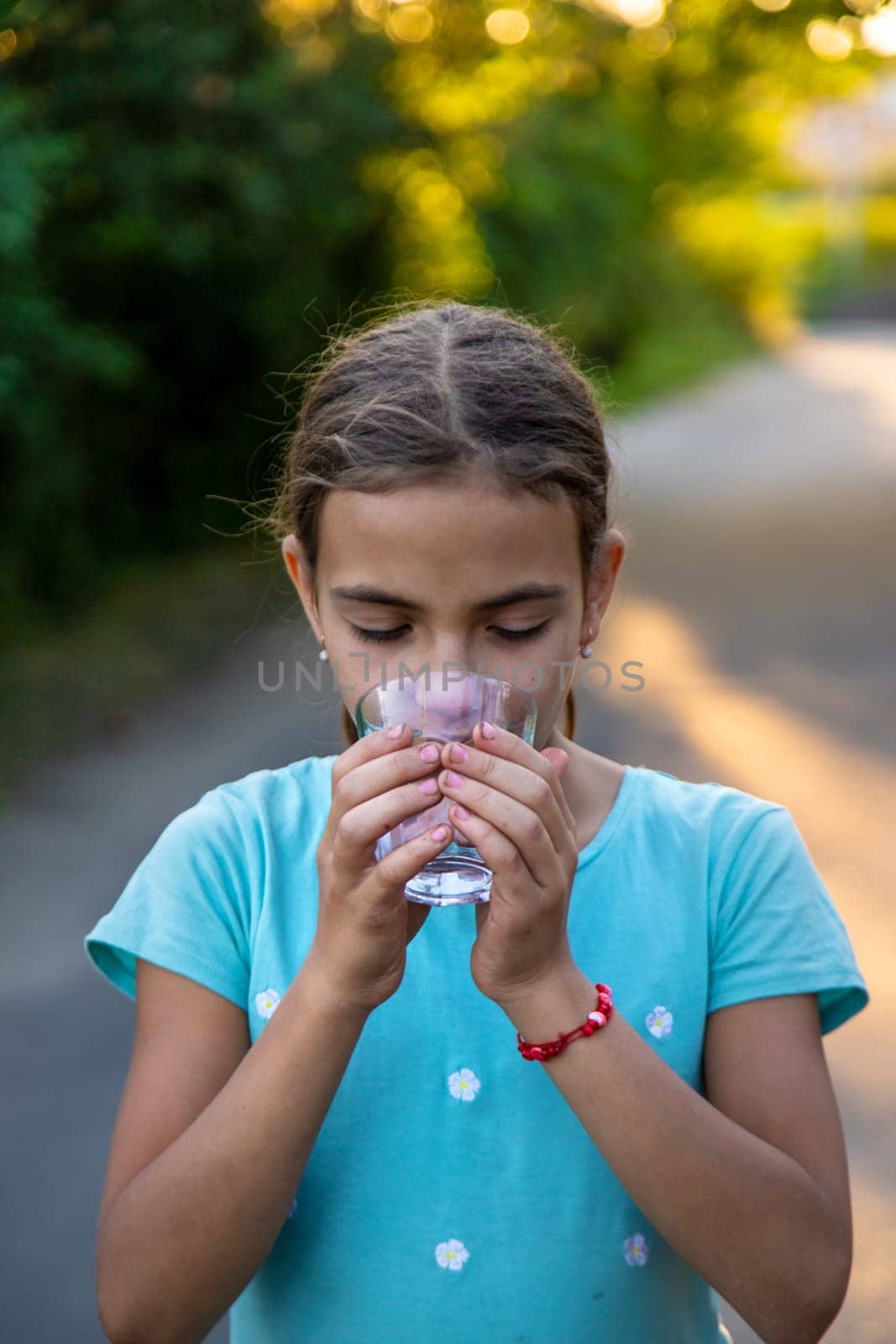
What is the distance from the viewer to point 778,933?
2.04 metres

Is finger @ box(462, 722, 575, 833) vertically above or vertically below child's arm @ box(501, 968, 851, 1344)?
above

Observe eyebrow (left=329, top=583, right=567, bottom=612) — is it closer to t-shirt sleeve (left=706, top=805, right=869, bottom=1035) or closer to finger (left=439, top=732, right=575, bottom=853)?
finger (left=439, top=732, right=575, bottom=853)

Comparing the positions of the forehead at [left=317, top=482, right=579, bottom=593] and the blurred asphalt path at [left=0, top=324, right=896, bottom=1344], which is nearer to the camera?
the forehead at [left=317, top=482, right=579, bottom=593]

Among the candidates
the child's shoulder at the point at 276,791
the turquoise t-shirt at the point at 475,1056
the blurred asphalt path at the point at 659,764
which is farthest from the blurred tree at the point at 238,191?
the turquoise t-shirt at the point at 475,1056

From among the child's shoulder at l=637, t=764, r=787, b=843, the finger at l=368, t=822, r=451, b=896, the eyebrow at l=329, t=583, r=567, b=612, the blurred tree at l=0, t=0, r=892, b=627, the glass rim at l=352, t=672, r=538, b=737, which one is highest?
the blurred tree at l=0, t=0, r=892, b=627

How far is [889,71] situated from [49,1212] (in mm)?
17022

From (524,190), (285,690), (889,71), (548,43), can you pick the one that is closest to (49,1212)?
(285,690)

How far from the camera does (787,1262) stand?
1805mm

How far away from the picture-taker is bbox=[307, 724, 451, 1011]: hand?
171 centimetres

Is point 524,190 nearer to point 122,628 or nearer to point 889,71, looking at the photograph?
point 889,71

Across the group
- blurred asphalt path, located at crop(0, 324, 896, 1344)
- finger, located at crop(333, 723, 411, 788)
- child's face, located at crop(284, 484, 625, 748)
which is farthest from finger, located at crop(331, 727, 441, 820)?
blurred asphalt path, located at crop(0, 324, 896, 1344)

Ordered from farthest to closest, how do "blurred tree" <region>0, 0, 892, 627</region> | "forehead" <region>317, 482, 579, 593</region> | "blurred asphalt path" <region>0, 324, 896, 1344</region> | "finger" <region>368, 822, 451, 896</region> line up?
"blurred tree" <region>0, 0, 892, 627</region>
"blurred asphalt path" <region>0, 324, 896, 1344</region>
"forehead" <region>317, 482, 579, 593</region>
"finger" <region>368, 822, 451, 896</region>

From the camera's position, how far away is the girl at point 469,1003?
1.75m

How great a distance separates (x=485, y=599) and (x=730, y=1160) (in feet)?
2.54
